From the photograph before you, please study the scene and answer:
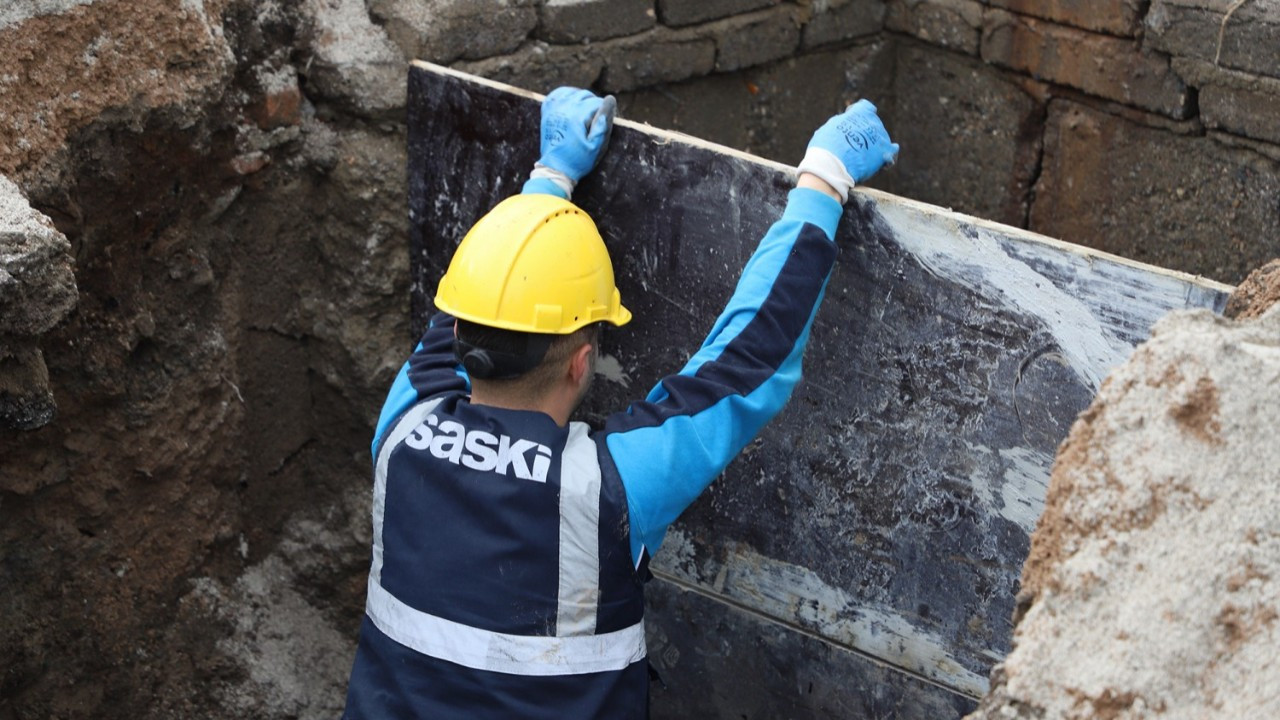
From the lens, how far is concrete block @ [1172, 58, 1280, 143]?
136 inches

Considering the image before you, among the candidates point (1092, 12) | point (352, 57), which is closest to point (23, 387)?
point (352, 57)

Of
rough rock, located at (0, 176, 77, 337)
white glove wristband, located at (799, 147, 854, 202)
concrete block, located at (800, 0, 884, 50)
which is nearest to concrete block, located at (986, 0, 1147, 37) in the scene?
concrete block, located at (800, 0, 884, 50)

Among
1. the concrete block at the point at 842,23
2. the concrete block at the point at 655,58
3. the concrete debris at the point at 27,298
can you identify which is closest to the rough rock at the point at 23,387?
the concrete debris at the point at 27,298

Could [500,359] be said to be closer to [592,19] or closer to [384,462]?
[384,462]

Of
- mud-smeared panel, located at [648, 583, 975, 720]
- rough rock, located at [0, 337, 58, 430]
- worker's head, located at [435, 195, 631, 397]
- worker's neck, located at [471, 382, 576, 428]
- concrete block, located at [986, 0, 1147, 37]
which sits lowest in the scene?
mud-smeared panel, located at [648, 583, 975, 720]

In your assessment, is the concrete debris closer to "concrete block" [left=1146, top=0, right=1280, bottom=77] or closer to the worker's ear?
the worker's ear

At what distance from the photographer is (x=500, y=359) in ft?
7.35

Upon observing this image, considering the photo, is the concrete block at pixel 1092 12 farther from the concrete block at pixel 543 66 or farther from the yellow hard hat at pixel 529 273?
the yellow hard hat at pixel 529 273

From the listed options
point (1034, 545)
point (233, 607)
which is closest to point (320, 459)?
point (233, 607)

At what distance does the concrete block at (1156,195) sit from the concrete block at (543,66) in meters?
1.55

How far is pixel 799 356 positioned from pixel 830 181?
33 cm

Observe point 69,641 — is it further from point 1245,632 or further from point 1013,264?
point 1245,632

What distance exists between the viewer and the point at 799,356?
7.83ft

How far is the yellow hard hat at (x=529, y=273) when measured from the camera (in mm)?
2252
